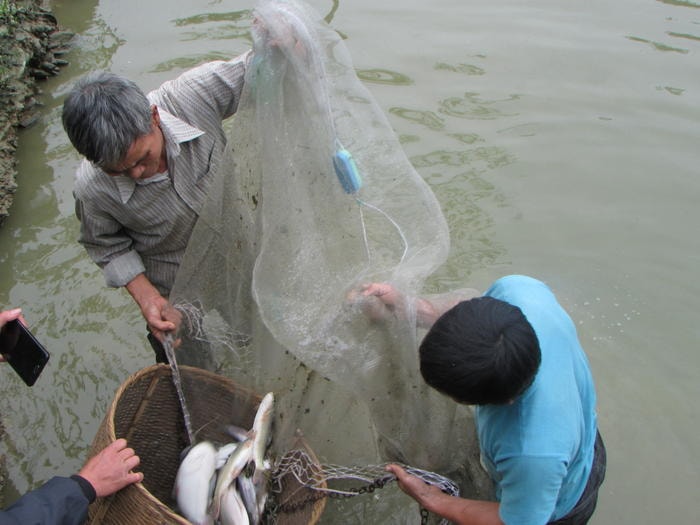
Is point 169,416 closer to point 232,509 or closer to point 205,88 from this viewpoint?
point 232,509

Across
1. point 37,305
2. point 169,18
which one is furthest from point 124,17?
point 37,305

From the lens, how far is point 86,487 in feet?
7.65

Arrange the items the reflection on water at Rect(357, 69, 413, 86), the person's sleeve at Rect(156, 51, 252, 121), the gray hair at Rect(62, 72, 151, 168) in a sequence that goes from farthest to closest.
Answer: the reflection on water at Rect(357, 69, 413, 86)
the person's sleeve at Rect(156, 51, 252, 121)
the gray hair at Rect(62, 72, 151, 168)

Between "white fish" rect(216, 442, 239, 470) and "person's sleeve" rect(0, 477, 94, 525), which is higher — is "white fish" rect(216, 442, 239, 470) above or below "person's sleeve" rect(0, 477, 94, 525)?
below

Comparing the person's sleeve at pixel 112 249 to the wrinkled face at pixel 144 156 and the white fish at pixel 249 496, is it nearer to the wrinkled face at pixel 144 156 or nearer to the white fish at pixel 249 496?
the wrinkled face at pixel 144 156

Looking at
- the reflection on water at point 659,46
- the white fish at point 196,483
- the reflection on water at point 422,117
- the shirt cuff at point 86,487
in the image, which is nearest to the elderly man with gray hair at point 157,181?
the white fish at point 196,483

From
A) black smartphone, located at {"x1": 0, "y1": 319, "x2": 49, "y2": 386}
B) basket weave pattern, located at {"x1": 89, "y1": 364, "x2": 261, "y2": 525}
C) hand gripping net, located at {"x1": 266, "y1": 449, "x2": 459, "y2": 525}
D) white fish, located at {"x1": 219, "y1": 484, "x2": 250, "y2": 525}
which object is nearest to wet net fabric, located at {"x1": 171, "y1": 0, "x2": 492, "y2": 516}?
hand gripping net, located at {"x1": 266, "y1": 449, "x2": 459, "y2": 525}

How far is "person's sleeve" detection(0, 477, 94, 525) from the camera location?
2180mm

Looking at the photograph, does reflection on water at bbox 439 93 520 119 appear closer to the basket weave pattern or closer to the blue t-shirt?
the basket weave pattern

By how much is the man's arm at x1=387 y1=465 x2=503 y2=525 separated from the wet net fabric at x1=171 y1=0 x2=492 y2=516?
0.56 ft

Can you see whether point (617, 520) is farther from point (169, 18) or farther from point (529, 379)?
point (169, 18)

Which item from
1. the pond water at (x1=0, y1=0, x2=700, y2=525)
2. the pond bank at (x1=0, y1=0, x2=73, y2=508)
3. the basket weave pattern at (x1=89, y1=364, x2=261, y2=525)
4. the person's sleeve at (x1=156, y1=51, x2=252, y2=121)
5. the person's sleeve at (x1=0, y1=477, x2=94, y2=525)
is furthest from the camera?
Answer: the pond bank at (x1=0, y1=0, x2=73, y2=508)

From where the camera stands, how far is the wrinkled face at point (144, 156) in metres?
2.47

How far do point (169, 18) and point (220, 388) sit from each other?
6.32 metres
